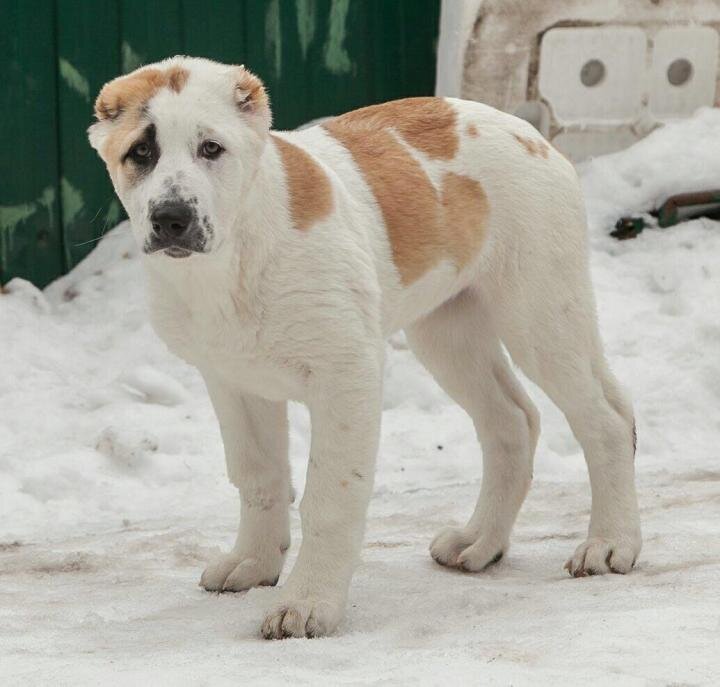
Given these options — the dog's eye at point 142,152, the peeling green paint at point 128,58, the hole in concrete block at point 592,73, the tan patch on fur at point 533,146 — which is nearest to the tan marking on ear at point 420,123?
the tan patch on fur at point 533,146

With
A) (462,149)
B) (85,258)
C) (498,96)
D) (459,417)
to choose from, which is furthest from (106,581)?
(498,96)

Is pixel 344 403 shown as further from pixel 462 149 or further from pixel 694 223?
pixel 694 223

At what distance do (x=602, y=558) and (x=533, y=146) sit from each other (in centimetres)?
121

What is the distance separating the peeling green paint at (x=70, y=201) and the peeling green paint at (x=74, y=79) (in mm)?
432

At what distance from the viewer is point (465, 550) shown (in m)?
4.01

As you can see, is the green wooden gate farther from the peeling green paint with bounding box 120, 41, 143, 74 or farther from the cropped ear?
the cropped ear

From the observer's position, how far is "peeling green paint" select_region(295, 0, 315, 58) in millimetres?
6867

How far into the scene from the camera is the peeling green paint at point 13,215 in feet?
21.3

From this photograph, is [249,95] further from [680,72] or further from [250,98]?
[680,72]

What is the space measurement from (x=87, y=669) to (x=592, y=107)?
493 cm

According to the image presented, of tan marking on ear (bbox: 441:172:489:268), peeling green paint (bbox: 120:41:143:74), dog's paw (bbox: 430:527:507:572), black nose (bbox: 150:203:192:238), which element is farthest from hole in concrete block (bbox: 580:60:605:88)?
Result: black nose (bbox: 150:203:192:238)

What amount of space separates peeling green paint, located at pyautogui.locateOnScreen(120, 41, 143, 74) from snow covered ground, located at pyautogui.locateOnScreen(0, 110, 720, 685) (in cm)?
87

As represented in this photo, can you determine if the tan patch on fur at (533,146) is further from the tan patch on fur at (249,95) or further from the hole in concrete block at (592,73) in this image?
the hole in concrete block at (592,73)

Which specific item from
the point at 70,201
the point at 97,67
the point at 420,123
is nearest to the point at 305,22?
the point at 97,67
